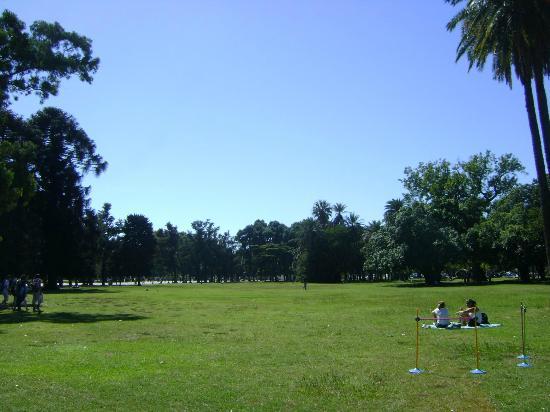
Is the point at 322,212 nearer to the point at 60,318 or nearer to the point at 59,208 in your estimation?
the point at 59,208

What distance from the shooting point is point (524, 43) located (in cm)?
2255

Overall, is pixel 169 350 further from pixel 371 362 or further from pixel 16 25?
pixel 16 25

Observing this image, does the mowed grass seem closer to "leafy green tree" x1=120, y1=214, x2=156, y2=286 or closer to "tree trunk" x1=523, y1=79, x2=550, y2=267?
"tree trunk" x1=523, y1=79, x2=550, y2=267

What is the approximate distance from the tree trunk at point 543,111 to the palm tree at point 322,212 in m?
122

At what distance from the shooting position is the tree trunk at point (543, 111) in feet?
73.5

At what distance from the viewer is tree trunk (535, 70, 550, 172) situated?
22.4 metres

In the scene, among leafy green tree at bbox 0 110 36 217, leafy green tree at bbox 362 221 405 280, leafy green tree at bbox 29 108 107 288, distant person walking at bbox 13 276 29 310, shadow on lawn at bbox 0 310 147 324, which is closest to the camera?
shadow on lawn at bbox 0 310 147 324

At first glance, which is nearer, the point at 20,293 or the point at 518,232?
the point at 20,293

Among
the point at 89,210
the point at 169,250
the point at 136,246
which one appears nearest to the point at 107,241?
the point at 136,246

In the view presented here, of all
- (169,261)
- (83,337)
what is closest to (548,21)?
(83,337)

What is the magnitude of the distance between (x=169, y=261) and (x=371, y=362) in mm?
150863

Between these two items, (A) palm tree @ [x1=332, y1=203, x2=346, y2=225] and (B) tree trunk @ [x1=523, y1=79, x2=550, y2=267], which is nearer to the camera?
(B) tree trunk @ [x1=523, y1=79, x2=550, y2=267]

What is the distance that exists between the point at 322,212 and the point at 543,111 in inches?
4871

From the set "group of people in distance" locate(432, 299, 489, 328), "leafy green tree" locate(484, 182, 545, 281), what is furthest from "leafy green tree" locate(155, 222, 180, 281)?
"group of people in distance" locate(432, 299, 489, 328)
